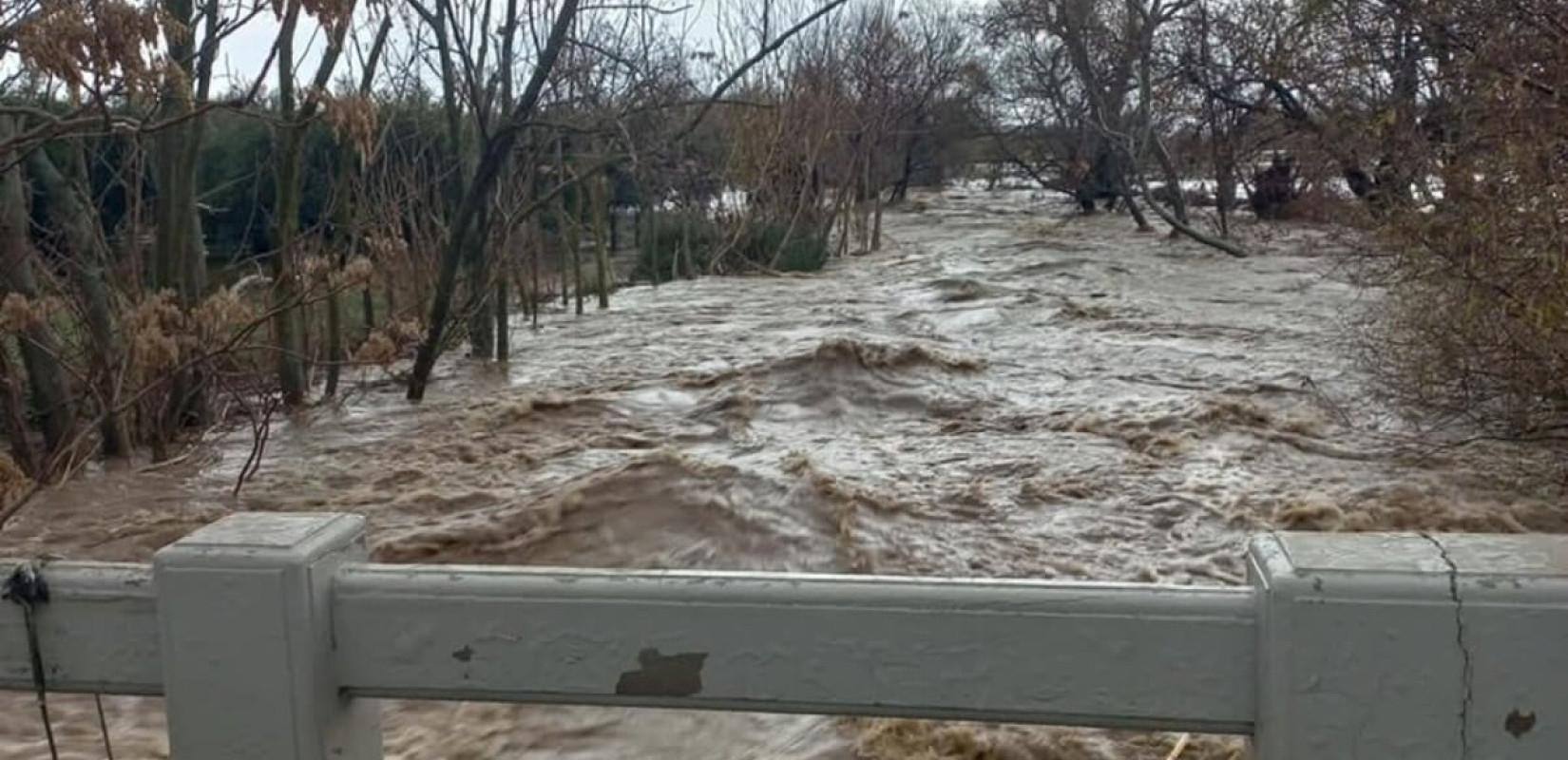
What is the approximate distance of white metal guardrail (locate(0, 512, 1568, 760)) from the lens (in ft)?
5.45

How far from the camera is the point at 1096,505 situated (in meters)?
5.91

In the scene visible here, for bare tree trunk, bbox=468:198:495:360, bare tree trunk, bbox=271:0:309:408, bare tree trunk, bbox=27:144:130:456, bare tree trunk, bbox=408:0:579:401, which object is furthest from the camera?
bare tree trunk, bbox=468:198:495:360

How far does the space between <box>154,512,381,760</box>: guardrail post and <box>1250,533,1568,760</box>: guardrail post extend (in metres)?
1.19

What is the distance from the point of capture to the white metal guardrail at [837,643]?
1.66 m

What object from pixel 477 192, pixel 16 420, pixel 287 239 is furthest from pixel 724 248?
pixel 16 420

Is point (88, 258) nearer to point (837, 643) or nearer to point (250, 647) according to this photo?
point (250, 647)

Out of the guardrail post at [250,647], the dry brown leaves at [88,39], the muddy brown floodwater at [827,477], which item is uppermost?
the dry brown leaves at [88,39]

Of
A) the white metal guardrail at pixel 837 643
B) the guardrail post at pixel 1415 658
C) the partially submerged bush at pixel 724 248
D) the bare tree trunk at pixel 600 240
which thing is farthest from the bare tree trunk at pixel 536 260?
the guardrail post at pixel 1415 658

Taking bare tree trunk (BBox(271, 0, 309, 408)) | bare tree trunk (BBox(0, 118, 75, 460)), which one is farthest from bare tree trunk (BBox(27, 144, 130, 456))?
bare tree trunk (BBox(271, 0, 309, 408))

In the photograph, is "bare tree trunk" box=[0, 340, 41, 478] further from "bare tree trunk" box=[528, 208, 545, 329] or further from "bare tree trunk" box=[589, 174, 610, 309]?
"bare tree trunk" box=[589, 174, 610, 309]

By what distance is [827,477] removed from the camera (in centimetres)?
631

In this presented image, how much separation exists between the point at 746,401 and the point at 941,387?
47.3 inches

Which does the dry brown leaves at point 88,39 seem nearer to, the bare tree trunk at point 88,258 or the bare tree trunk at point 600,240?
the bare tree trunk at point 88,258

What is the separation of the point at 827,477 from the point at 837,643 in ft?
14.8
